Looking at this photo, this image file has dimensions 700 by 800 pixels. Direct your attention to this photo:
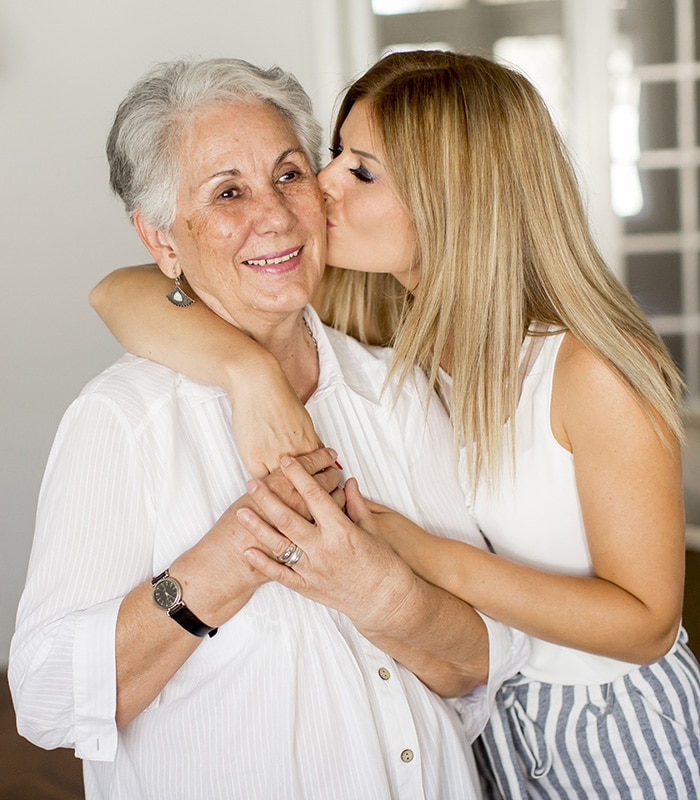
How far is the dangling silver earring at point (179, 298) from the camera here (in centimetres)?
164

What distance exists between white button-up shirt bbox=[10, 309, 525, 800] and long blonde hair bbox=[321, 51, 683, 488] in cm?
46

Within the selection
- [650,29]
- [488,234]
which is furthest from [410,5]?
[488,234]

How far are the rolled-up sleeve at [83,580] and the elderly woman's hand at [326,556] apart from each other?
0.21m

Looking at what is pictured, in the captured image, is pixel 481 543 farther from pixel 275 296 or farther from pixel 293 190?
pixel 293 190

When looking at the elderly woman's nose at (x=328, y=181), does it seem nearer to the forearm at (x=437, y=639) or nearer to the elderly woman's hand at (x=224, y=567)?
the elderly woman's hand at (x=224, y=567)

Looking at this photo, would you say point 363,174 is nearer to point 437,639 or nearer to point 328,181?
point 328,181

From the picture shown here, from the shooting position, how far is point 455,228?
1722 mm

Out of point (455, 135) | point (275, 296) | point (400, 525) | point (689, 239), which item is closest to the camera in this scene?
point (400, 525)

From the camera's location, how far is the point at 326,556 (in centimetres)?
133

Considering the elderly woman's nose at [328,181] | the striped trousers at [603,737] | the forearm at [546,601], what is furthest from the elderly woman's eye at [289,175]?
the striped trousers at [603,737]

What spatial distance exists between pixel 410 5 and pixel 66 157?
2.20 meters

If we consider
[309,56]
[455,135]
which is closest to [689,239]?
[309,56]

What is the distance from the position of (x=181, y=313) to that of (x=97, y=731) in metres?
0.71

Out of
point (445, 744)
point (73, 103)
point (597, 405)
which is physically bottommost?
point (445, 744)
